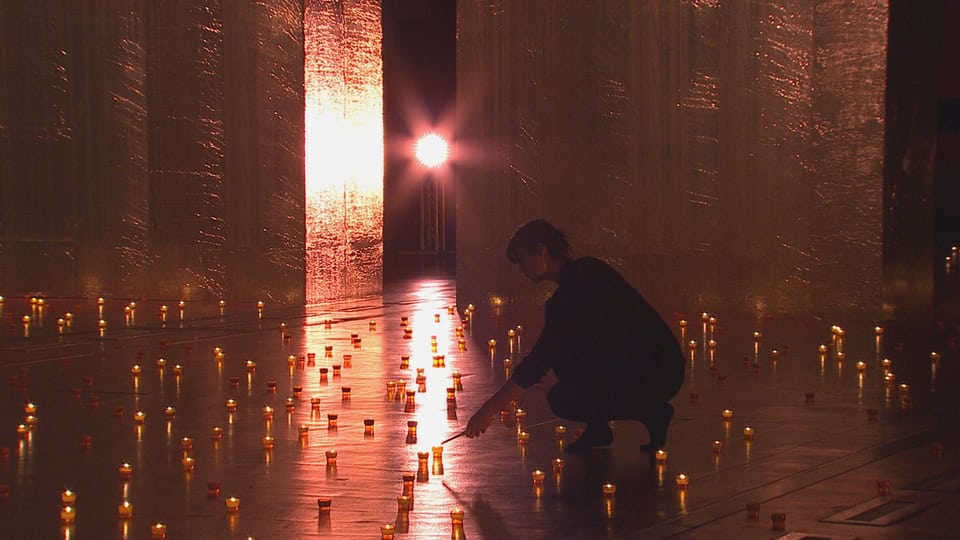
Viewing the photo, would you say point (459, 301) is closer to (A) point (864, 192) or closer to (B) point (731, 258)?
(B) point (731, 258)

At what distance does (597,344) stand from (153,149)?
8318mm

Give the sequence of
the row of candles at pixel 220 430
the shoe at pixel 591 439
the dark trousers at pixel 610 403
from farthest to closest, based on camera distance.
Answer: the shoe at pixel 591 439, the dark trousers at pixel 610 403, the row of candles at pixel 220 430

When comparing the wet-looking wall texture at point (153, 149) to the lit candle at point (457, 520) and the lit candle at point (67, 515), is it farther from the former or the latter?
the lit candle at point (457, 520)

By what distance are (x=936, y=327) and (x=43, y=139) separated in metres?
8.28

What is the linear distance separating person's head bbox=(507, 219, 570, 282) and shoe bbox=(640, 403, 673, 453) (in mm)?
675

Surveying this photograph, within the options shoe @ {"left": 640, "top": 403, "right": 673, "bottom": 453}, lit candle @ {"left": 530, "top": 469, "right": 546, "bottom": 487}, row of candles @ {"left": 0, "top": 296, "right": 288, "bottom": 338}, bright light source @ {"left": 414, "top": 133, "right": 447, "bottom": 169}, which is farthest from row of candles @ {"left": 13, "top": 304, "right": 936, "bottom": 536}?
bright light source @ {"left": 414, "top": 133, "right": 447, "bottom": 169}

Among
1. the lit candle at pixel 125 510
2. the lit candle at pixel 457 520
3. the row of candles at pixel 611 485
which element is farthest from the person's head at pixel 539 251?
the lit candle at pixel 125 510

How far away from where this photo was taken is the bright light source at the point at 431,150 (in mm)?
18188

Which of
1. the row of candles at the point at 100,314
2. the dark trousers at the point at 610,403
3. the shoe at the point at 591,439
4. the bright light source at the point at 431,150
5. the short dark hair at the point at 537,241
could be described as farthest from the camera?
the bright light source at the point at 431,150

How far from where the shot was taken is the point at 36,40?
507 inches

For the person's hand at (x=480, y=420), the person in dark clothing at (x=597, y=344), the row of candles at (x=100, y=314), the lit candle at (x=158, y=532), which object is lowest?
the lit candle at (x=158, y=532)

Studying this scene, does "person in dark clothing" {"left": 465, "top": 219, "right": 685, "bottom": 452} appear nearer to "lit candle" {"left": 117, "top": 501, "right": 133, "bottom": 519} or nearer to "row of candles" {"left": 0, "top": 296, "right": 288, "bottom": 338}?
"lit candle" {"left": 117, "top": 501, "right": 133, "bottom": 519}

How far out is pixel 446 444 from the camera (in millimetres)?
5508

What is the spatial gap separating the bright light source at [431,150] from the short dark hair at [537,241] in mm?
13132
